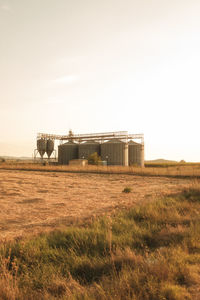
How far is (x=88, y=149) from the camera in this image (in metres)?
52.0

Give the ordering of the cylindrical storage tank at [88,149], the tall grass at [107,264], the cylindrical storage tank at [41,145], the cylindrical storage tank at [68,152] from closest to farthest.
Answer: the tall grass at [107,264] → the cylindrical storage tank at [88,149] → the cylindrical storage tank at [68,152] → the cylindrical storage tank at [41,145]

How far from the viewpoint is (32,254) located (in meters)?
5.42

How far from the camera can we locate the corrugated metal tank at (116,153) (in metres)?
47.8

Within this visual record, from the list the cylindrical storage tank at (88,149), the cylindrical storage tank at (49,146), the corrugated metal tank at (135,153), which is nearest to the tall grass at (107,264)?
the corrugated metal tank at (135,153)

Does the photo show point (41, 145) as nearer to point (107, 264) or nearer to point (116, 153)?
point (116, 153)

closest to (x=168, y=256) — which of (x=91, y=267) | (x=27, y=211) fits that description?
(x=91, y=267)

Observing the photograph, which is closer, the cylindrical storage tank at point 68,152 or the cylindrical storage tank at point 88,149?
the cylindrical storage tank at point 88,149

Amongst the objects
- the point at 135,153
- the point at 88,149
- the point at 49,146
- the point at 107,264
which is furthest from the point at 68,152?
the point at 107,264

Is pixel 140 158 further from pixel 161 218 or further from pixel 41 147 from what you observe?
pixel 161 218

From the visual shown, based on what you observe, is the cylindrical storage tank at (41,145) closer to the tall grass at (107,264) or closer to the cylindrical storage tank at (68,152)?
the cylindrical storage tank at (68,152)

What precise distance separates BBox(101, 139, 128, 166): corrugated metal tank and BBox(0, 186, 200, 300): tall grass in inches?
1572

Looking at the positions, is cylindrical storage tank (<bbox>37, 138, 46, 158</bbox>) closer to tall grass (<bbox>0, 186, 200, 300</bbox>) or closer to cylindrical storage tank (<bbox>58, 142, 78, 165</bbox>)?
cylindrical storage tank (<bbox>58, 142, 78, 165</bbox>)

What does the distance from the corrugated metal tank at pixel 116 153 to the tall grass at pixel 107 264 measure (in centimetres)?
3993

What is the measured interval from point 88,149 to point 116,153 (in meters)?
7.22
